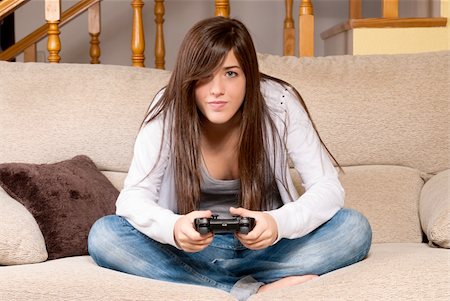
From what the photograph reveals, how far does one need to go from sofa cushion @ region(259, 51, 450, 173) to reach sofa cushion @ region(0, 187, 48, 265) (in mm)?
843

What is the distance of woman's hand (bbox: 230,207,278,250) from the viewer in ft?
5.39

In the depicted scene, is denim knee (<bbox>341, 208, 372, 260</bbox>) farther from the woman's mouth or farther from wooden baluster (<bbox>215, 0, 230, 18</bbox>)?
wooden baluster (<bbox>215, 0, 230, 18</bbox>)

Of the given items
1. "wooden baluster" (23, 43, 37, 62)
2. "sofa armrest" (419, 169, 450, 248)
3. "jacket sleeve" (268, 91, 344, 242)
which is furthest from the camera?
"wooden baluster" (23, 43, 37, 62)

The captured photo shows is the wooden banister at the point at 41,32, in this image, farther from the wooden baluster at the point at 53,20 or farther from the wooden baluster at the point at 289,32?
the wooden baluster at the point at 289,32

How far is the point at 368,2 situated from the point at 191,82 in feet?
10.1

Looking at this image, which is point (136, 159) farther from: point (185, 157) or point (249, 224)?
point (249, 224)

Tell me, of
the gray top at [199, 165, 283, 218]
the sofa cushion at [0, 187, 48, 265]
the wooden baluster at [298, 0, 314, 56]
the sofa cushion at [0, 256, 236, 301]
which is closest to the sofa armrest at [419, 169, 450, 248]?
the gray top at [199, 165, 283, 218]

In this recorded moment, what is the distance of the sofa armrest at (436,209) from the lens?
1.97m

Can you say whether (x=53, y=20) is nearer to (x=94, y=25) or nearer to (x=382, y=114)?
(x=94, y=25)

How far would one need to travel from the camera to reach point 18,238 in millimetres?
1920

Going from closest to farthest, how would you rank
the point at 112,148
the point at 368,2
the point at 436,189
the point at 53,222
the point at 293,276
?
1. the point at 293,276
2. the point at 53,222
3. the point at 436,189
4. the point at 112,148
5. the point at 368,2

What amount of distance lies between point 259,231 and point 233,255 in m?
0.25

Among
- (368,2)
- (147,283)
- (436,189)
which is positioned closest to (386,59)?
(436,189)

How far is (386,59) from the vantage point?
99.7 inches
